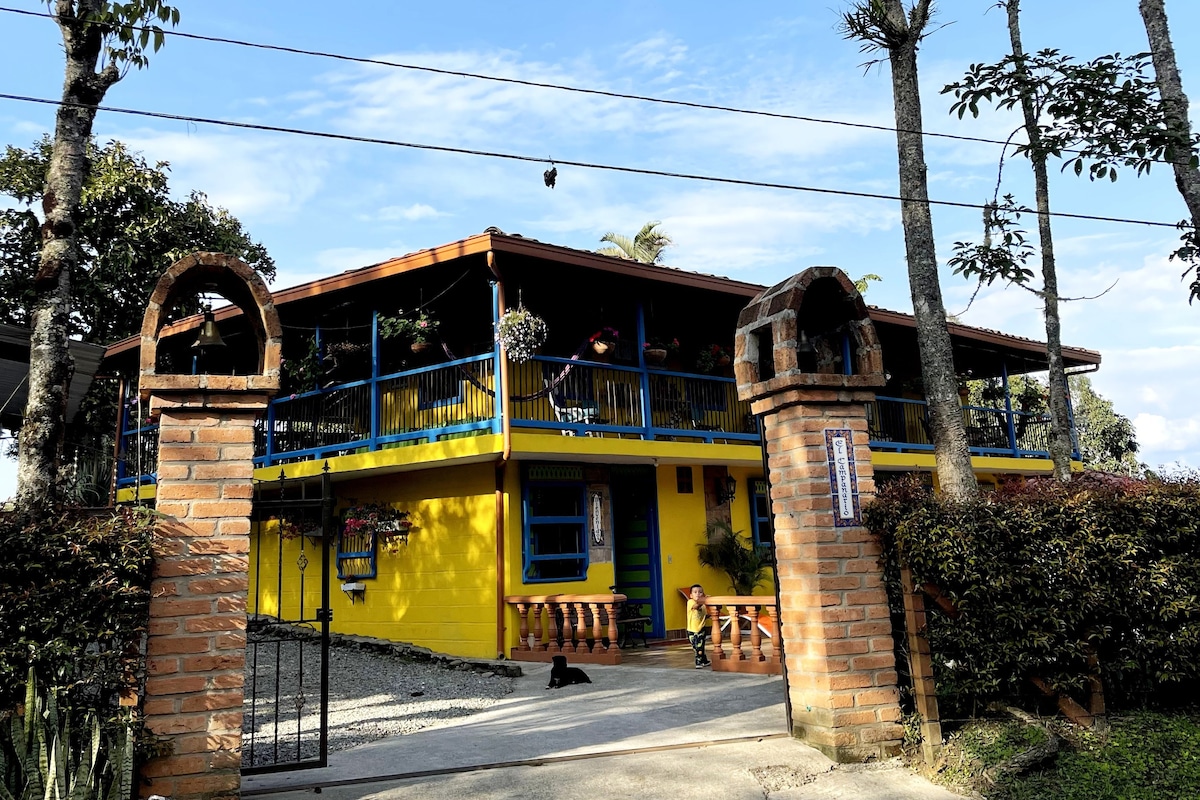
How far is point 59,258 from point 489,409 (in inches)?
261

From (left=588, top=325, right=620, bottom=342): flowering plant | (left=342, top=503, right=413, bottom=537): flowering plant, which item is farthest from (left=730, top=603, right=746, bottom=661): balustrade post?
(left=342, top=503, right=413, bottom=537): flowering plant

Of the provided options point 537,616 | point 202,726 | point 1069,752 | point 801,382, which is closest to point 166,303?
point 202,726

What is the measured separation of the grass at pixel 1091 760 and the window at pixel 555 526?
24.8ft

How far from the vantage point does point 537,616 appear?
11.6 m

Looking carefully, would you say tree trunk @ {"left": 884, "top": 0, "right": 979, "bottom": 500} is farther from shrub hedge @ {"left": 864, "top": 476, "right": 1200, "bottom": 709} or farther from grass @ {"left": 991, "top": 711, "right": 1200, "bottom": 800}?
grass @ {"left": 991, "top": 711, "right": 1200, "bottom": 800}

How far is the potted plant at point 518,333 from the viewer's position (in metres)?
11.0

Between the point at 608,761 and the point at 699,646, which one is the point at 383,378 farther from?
the point at 608,761

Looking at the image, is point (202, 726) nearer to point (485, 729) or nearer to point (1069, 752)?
point (485, 729)

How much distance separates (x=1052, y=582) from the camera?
5.35 m

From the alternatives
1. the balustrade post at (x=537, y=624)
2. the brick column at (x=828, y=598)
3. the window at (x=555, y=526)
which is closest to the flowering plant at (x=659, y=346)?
the window at (x=555, y=526)

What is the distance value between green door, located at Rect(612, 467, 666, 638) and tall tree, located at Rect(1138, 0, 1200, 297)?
781 cm

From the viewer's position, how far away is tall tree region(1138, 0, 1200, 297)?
852 cm

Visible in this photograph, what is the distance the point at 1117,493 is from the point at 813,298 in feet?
7.95

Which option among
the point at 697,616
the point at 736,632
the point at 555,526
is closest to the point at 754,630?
the point at 736,632
